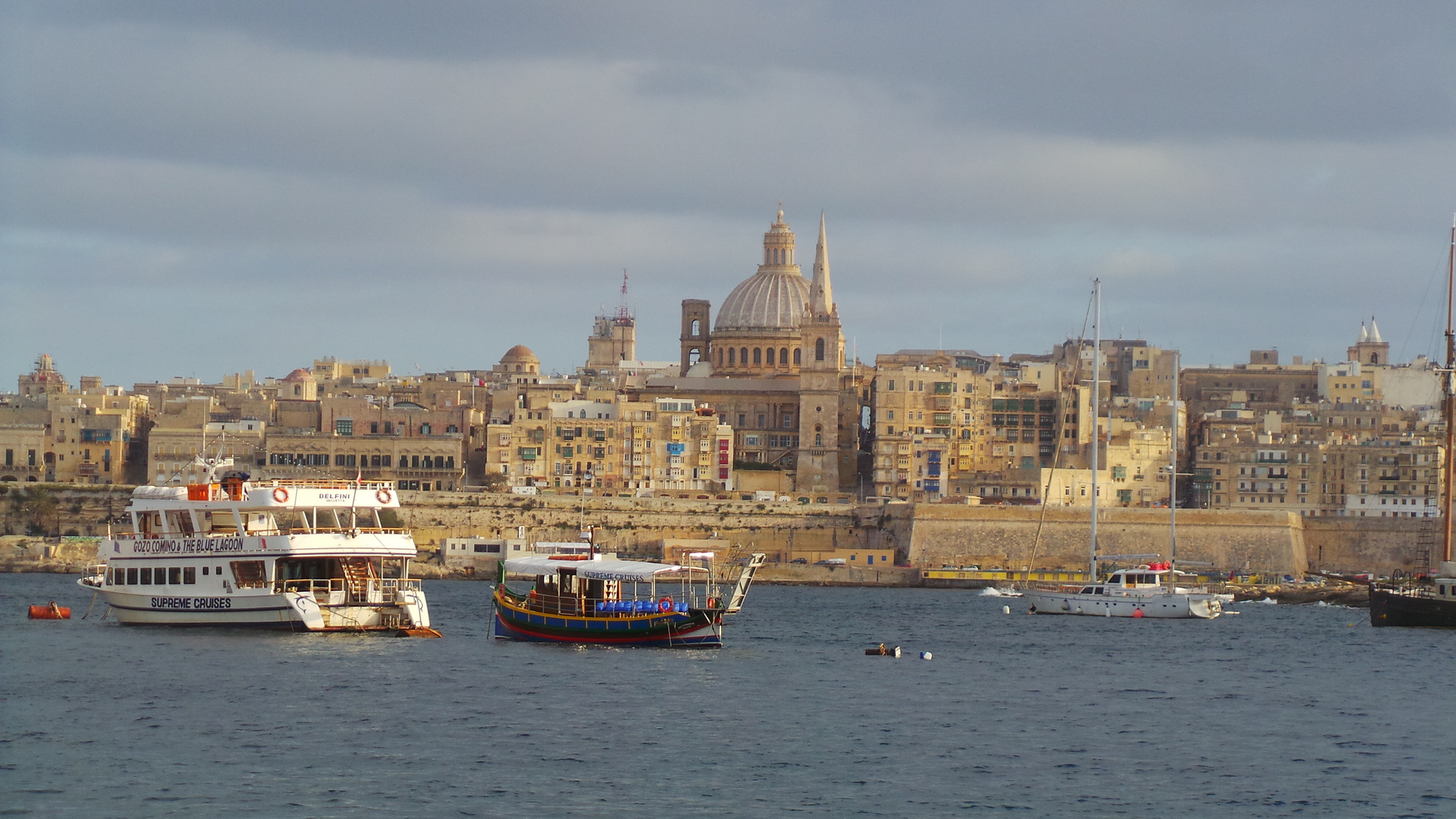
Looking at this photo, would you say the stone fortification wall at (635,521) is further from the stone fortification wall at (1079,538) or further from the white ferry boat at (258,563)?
the white ferry boat at (258,563)

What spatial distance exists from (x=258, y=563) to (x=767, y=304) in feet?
282

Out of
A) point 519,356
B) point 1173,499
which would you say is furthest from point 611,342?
point 1173,499

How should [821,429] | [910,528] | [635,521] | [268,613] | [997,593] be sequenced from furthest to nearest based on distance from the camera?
[821,429]
[635,521]
[910,528]
[997,593]
[268,613]

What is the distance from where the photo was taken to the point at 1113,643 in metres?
57.6

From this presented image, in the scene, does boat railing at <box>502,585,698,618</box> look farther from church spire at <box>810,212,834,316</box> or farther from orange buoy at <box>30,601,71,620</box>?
church spire at <box>810,212,834,316</box>

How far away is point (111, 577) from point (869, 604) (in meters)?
30.6

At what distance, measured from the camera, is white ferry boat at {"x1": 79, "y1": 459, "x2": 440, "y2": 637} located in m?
48.5

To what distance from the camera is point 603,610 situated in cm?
4859

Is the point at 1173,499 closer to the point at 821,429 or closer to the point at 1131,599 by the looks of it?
the point at 1131,599

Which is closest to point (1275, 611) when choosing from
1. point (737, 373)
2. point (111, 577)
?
point (111, 577)

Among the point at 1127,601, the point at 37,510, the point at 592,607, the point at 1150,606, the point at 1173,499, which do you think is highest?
the point at 1173,499

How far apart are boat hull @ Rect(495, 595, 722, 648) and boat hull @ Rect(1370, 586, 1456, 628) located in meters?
25.0

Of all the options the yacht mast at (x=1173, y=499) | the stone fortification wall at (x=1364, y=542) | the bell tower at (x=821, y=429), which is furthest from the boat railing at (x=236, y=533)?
the bell tower at (x=821, y=429)

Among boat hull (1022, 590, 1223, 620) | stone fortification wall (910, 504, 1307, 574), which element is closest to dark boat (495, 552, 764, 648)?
boat hull (1022, 590, 1223, 620)
